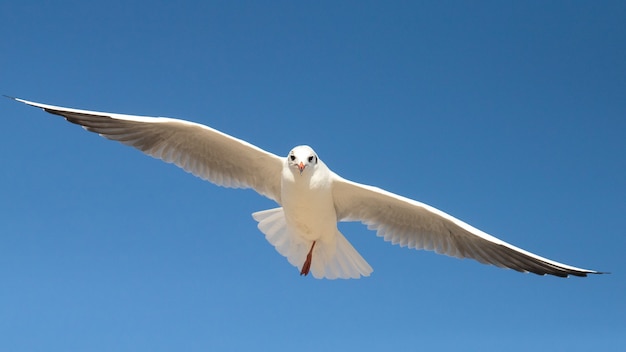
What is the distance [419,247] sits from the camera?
5.82 metres

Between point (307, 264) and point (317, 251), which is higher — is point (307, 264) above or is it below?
below

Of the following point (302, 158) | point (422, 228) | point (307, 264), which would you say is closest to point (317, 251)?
point (307, 264)

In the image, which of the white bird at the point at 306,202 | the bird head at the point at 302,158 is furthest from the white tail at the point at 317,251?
the bird head at the point at 302,158

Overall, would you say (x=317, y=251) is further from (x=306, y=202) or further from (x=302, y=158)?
(x=302, y=158)

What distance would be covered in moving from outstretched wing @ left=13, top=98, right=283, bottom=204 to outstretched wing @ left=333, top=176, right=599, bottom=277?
0.67 m

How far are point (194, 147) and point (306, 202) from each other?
120cm

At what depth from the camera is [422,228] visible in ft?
19.0

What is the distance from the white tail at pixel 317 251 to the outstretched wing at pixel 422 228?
27 centimetres

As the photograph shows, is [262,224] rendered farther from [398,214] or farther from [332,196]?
[398,214]

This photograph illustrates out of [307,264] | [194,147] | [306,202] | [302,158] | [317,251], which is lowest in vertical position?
[307,264]

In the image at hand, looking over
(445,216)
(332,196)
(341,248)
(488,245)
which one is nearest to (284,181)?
(332,196)

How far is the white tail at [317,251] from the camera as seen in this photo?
5820mm

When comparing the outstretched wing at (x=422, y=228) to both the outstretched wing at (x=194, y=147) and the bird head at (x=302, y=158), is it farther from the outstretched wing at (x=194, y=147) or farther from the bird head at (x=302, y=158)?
the outstretched wing at (x=194, y=147)

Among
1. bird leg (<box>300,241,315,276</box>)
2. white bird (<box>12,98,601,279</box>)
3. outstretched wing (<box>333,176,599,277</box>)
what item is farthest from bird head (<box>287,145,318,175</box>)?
bird leg (<box>300,241,315,276</box>)
